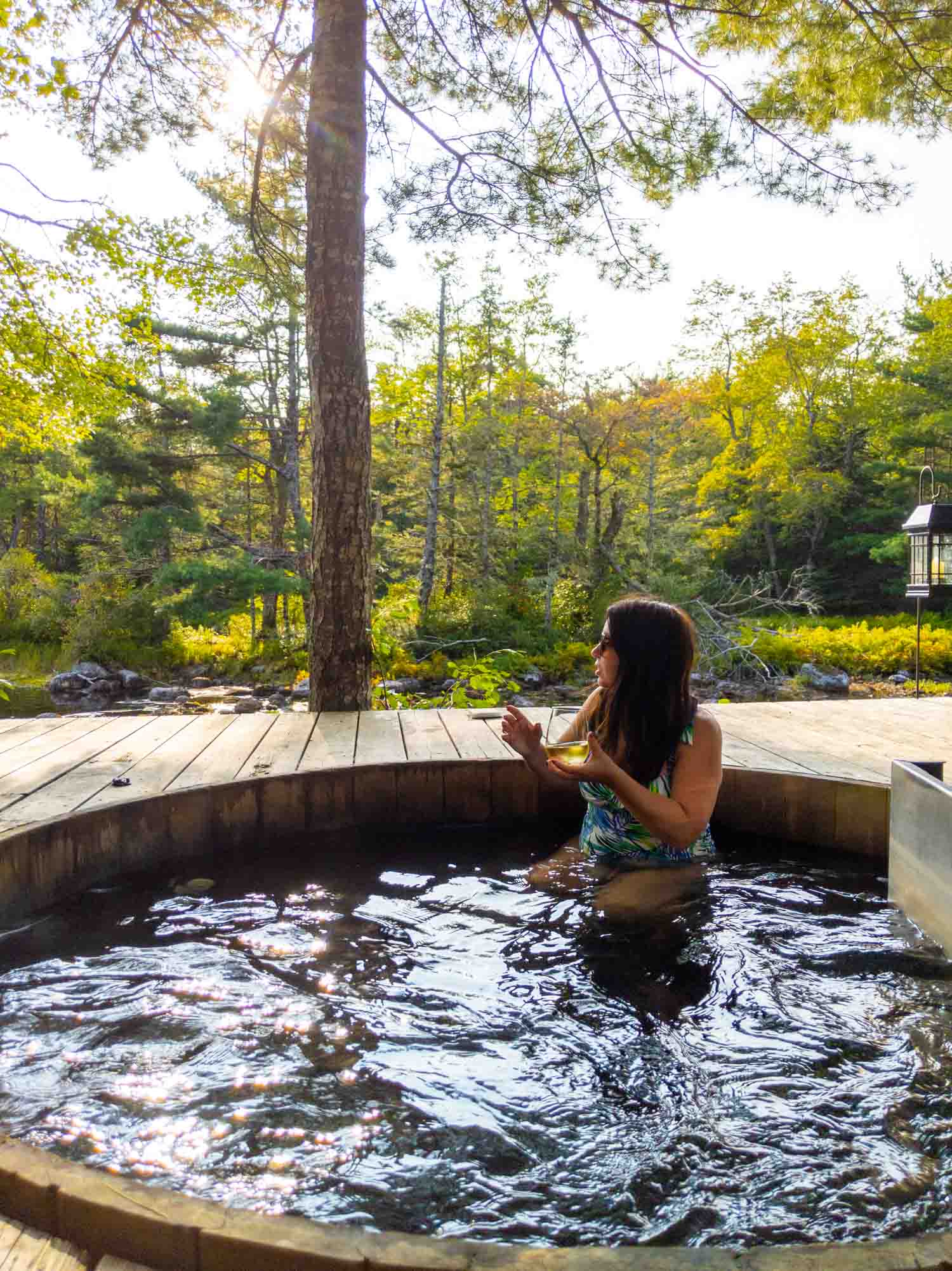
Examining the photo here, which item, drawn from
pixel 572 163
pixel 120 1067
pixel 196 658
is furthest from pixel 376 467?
pixel 120 1067

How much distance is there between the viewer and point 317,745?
362cm

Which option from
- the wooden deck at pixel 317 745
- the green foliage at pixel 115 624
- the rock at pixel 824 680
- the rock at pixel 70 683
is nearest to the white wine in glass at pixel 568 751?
the wooden deck at pixel 317 745

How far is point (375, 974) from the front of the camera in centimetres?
204

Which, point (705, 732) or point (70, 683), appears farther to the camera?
point (70, 683)

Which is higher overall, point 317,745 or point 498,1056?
point 317,745

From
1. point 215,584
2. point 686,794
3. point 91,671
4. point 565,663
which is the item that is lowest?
point 91,671

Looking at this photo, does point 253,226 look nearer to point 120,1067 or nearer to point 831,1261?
point 120,1067

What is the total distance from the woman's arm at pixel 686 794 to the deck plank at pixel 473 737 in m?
1.00

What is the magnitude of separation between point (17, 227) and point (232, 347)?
7573 millimetres

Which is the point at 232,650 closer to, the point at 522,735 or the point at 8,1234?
the point at 522,735

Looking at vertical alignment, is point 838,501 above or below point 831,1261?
above

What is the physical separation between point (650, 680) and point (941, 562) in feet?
19.5

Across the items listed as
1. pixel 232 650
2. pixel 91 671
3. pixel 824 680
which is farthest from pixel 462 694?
pixel 232 650

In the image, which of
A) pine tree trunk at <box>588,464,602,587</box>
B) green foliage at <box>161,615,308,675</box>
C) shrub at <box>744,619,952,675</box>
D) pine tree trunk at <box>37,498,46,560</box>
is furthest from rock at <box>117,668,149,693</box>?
shrub at <box>744,619,952,675</box>
